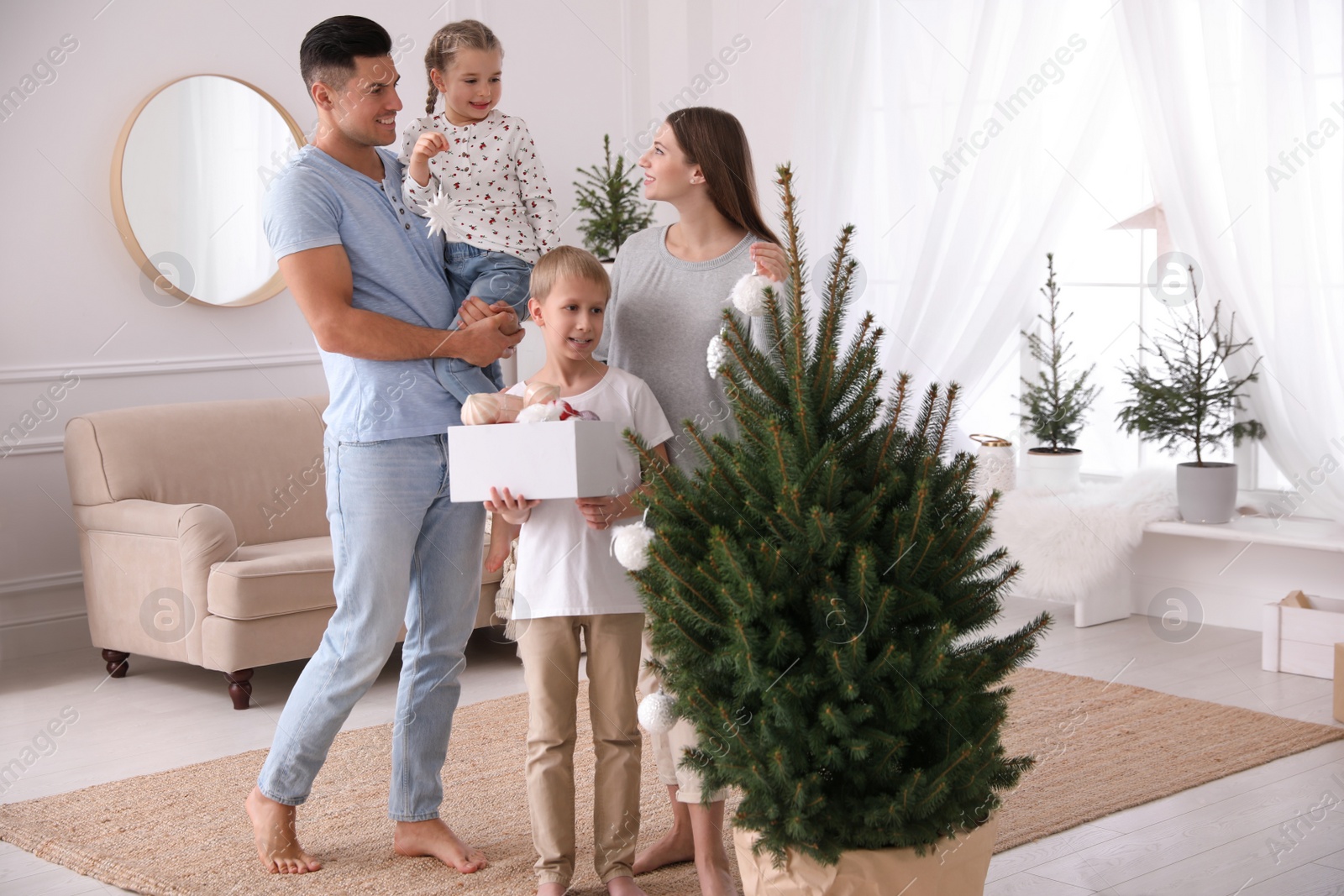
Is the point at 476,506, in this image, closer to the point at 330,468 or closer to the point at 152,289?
the point at 330,468

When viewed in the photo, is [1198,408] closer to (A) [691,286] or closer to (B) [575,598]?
(A) [691,286]

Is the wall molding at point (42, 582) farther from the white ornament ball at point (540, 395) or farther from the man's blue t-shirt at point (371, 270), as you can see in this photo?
the white ornament ball at point (540, 395)

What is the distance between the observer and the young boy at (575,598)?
229 centimetres

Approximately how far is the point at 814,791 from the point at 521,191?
1.45 meters

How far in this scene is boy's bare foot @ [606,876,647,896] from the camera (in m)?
2.35

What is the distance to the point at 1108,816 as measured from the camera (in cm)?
288

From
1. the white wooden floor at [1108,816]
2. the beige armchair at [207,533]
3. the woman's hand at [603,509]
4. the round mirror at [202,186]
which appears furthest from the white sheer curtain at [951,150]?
the woman's hand at [603,509]

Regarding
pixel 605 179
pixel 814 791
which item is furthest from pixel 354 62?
pixel 605 179

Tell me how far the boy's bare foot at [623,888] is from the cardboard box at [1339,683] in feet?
6.98

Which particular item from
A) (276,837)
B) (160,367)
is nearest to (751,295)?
(276,837)

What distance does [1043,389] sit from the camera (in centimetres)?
484

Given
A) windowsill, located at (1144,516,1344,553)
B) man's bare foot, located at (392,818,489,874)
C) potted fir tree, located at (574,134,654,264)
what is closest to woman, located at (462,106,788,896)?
man's bare foot, located at (392,818,489,874)

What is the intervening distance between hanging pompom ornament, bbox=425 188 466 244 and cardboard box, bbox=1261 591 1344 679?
9.30ft

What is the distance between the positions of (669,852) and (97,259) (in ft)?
10.9
